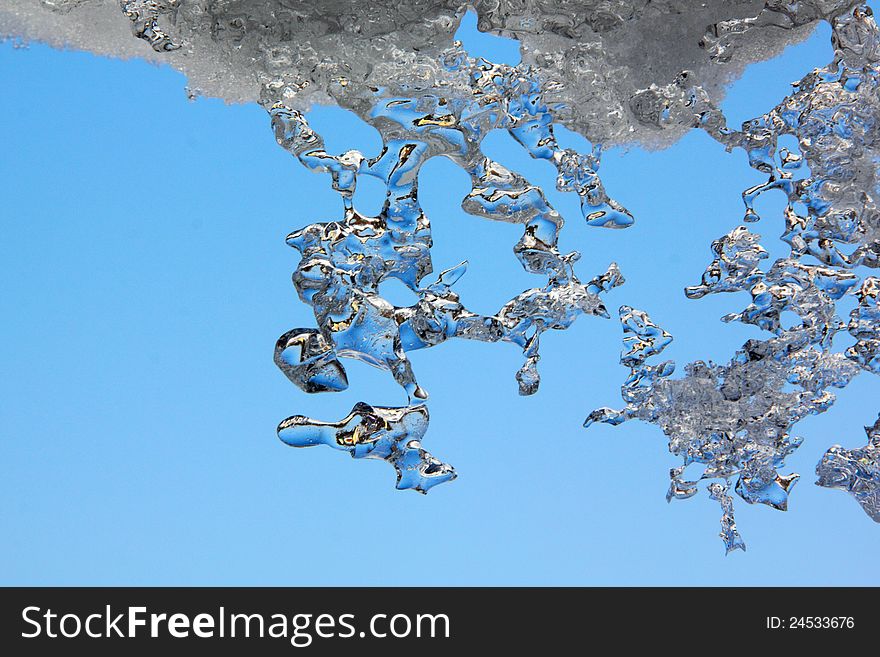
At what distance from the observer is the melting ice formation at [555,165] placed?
1799 millimetres

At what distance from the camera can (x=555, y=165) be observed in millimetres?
1908

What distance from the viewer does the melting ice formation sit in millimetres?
1799

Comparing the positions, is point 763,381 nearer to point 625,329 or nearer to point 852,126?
point 625,329

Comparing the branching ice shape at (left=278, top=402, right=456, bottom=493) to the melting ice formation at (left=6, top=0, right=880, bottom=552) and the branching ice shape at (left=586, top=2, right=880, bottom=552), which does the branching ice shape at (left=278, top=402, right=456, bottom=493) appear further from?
the branching ice shape at (left=586, top=2, right=880, bottom=552)

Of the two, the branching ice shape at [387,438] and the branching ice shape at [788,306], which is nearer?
the branching ice shape at [387,438]

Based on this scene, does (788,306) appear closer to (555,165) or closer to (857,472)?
(857,472)

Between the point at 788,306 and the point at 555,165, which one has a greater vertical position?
the point at 555,165

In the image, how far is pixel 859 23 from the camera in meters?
1.90

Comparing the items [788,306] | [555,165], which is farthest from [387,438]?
[788,306]

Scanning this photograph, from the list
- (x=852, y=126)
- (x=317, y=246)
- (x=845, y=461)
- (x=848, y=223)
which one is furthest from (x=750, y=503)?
(x=317, y=246)

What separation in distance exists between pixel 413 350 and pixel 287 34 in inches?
25.6

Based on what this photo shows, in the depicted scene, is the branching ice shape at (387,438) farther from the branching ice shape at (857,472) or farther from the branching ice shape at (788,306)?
the branching ice shape at (857,472)

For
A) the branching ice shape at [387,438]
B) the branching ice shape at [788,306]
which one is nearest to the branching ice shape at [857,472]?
the branching ice shape at [788,306]

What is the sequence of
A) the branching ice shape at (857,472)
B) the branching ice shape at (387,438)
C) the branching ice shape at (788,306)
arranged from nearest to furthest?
the branching ice shape at (387,438)
the branching ice shape at (788,306)
the branching ice shape at (857,472)
